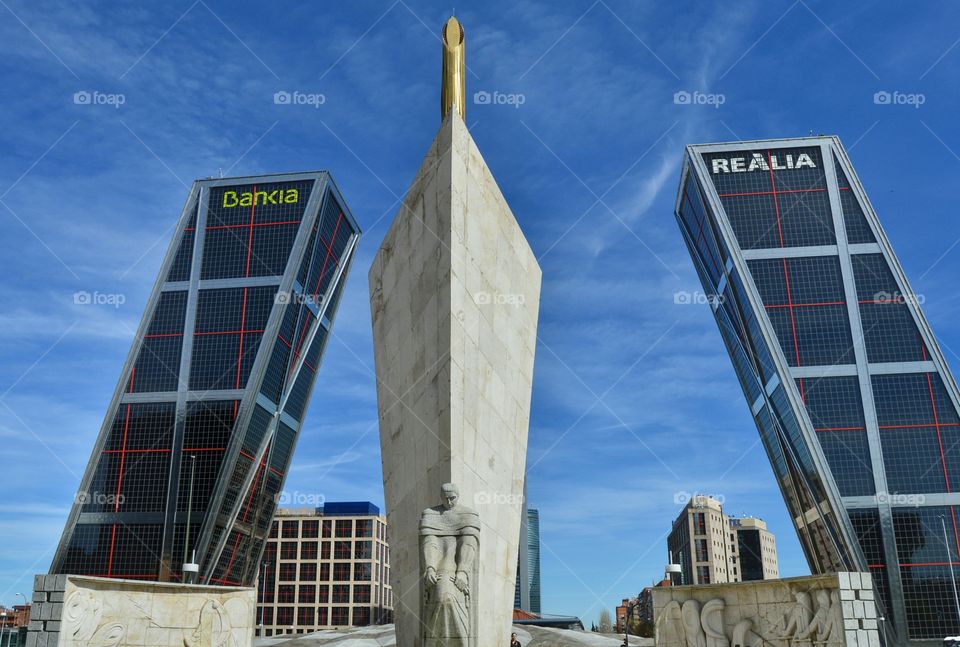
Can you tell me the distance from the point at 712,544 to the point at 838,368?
66041mm

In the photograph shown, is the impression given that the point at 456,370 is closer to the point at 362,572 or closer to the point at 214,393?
the point at 214,393

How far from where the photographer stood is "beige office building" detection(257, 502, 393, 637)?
10562cm

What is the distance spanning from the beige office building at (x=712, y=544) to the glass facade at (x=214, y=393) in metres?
62.3

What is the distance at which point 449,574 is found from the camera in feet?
37.5

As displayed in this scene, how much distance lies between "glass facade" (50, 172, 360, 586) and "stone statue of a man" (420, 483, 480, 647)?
58.2m

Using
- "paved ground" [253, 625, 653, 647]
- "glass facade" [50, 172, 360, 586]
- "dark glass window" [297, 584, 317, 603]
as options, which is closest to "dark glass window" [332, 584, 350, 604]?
"dark glass window" [297, 584, 317, 603]

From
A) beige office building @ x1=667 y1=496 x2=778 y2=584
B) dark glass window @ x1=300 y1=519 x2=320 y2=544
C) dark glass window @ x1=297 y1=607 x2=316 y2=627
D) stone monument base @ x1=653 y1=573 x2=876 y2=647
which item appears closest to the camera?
stone monument base @ x1=653 y1=573 x2=876 y2=647

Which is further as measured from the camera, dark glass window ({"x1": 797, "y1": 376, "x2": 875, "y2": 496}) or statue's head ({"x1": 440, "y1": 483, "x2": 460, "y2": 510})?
dark glass window ({"x1": 797, "y1": 376, "x2": 875, "y2": 496})

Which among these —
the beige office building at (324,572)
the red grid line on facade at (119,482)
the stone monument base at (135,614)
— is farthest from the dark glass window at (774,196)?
the beige office building at (324,572)

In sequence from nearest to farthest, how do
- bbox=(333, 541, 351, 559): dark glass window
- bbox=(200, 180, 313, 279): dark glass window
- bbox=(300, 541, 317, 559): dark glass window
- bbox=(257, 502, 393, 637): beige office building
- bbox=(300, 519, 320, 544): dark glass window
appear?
bbox=(200, 180, 313, 279): dark glass window
bbox=(257, 502, 393, 637): beige office building
bbox=(333, 541, 351, 559): dark glass window
bbox=(300, 541, 317, 559): dark glass window
bbox=(300, 519, 320, 544): dark glass window

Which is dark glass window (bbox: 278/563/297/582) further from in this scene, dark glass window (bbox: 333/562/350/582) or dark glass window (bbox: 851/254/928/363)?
dark glass window (bbox: 851/254/928/363)

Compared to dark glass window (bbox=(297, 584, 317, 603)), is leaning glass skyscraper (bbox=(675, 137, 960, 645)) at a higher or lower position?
higher

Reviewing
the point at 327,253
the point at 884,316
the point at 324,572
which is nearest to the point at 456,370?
the point at 884,316

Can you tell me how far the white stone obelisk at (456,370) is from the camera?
1494cm
